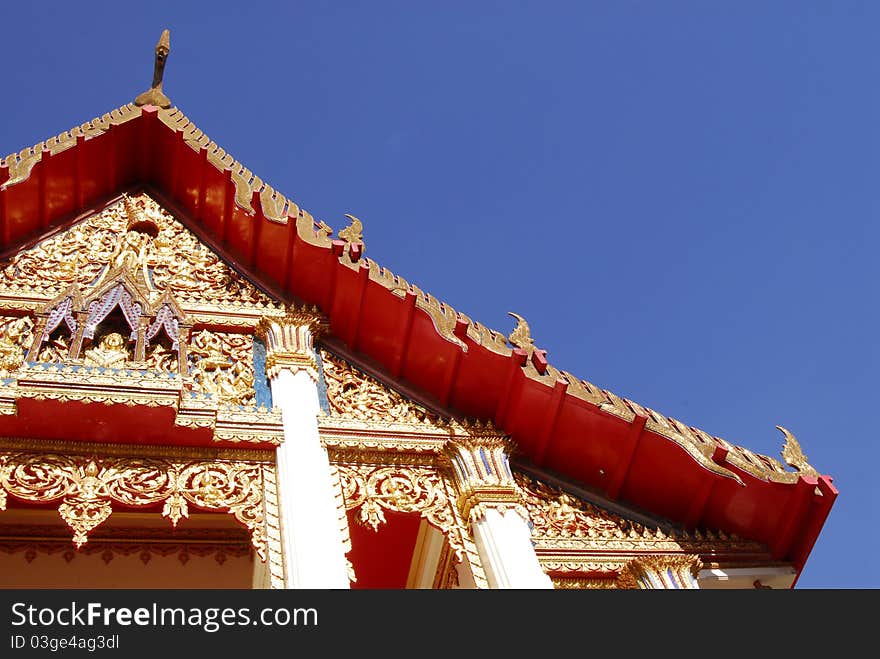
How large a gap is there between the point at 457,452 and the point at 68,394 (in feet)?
7.84

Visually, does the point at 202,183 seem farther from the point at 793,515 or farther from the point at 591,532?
the point at 793,515

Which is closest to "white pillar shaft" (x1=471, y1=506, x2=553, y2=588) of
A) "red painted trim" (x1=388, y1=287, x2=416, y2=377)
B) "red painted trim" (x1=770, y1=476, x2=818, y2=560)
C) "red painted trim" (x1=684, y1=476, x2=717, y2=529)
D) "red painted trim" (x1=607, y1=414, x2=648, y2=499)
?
"red painted trim" (x1=607, y1=414, x2=648, y2=499)

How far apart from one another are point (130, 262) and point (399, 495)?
9.57ft

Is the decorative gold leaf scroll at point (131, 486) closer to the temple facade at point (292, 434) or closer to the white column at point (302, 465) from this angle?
the temple facade at point (292, 434)

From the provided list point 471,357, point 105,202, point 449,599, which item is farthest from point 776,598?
point 105,202

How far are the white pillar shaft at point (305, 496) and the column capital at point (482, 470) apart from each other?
84 centimetres

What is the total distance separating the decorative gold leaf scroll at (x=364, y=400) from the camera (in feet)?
21.5

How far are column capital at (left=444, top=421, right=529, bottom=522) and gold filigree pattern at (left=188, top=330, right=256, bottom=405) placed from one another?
1.39m

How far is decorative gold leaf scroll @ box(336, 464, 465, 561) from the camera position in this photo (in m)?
5.79

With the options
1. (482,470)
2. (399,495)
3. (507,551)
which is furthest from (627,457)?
(399,495)

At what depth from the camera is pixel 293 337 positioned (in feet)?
22.9

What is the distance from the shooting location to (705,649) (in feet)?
13.7

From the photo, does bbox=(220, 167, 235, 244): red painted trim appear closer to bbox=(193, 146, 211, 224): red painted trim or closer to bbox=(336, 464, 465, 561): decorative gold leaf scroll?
bbox=(193, 146, 211, 224): red painted trim

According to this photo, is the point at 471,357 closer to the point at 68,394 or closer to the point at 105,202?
the point at 68,394
